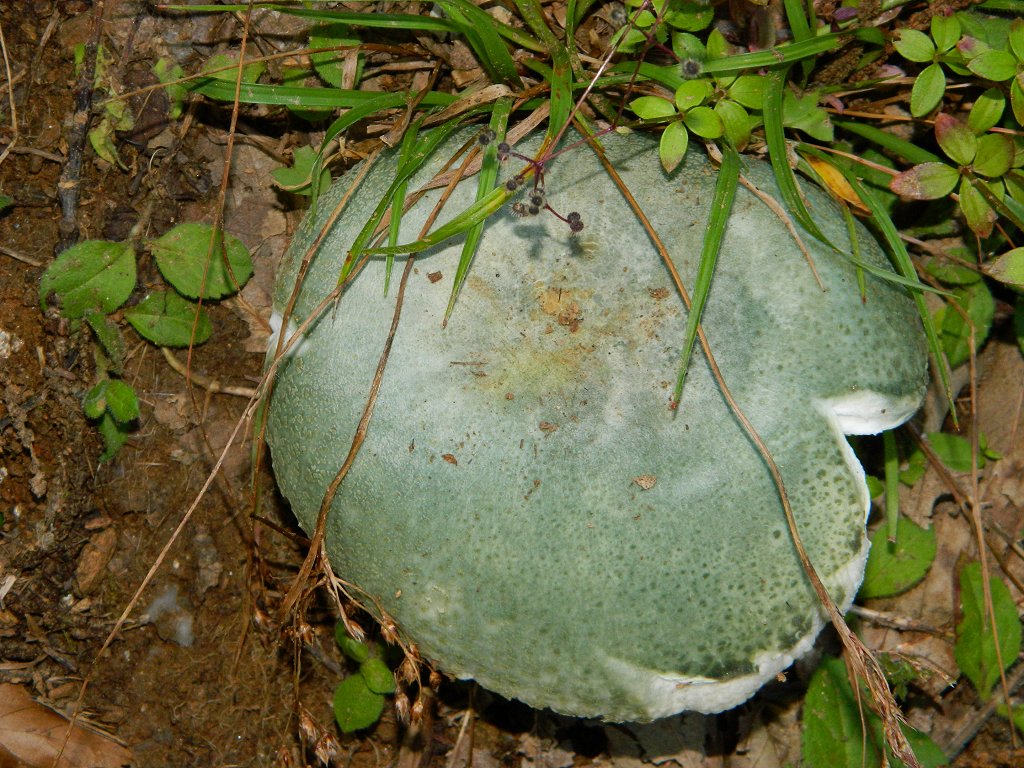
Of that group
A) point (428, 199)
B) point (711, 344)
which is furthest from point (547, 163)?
point (711, 344)

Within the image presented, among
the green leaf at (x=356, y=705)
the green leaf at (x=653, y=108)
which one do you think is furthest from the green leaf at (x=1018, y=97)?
the green leaf at (x=356, y=705)

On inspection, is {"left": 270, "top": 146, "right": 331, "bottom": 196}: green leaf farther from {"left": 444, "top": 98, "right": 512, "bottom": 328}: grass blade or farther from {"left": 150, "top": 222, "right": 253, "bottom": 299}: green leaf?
{"left": 444, "top": 98, "right": 512, "bottom": 328}: grass blade

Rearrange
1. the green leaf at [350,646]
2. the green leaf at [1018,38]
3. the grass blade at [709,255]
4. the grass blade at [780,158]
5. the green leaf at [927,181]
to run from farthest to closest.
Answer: the green leaf at [350,646], the green leaf at [927,181], the green leaf at [1018,38], the grass blade at [780,158], the grass blade at [709,255]

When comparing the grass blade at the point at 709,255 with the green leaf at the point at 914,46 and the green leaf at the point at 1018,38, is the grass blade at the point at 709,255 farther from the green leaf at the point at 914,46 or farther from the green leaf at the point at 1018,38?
the green leaf at the point at 1018,38

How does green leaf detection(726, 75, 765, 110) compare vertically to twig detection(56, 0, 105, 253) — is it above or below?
above

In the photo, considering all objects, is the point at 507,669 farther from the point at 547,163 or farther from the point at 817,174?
the point at 817,174

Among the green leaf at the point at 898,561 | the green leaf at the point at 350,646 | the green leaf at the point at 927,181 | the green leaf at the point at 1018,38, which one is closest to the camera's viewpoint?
the green leaf at the point at 1018,38

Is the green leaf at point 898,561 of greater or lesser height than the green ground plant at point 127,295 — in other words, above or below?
below

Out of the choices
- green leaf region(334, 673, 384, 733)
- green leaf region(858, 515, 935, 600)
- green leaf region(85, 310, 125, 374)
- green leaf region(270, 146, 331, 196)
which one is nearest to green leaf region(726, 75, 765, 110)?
green leaf region(270, 146, 331, 196)
